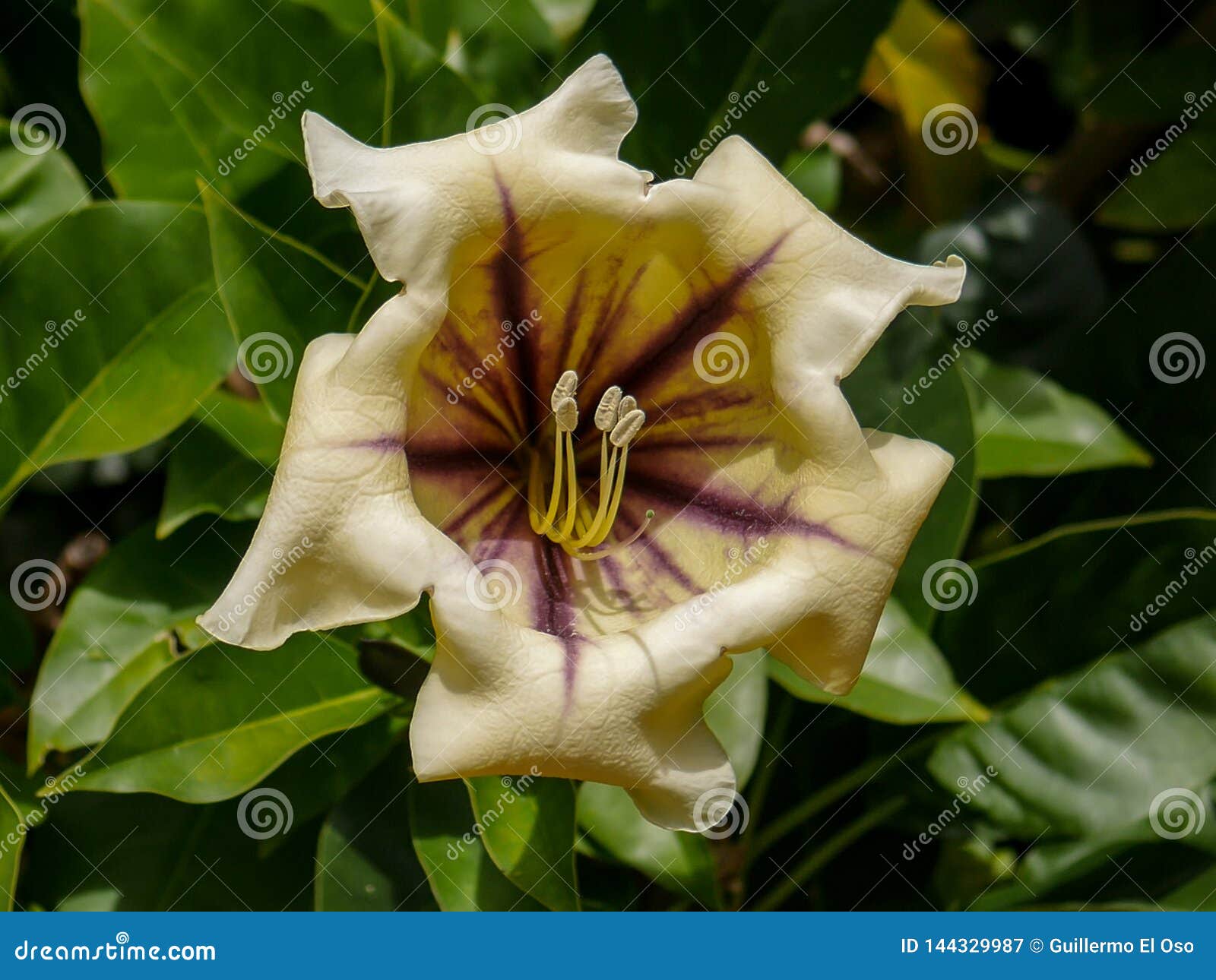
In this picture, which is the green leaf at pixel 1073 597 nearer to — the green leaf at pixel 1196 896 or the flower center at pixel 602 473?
the green leaf at pixel 1196 896

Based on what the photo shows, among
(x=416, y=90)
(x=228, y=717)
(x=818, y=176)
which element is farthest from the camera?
(x=818, y=176)

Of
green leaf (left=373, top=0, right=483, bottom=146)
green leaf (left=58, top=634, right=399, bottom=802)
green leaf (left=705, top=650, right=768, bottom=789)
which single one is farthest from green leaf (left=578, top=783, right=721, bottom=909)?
green leaf (left=373, top=0, right=483, bottom=146)

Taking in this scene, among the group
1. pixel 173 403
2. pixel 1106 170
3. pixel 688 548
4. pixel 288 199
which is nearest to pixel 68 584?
pixel 173 403

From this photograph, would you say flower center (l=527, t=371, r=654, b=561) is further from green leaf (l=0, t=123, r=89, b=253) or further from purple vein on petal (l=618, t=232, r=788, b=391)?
green leaf (l=0, t=123, r=89, b=253)

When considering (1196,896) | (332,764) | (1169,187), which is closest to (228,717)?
(332,764)

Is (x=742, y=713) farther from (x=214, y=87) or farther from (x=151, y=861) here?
(x=214, y=87)

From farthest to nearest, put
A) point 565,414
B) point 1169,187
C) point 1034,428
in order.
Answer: point 1169,187, point 1034,428, point 565,414

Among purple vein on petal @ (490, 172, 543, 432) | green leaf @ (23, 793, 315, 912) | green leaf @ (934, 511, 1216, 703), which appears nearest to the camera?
purple vein on petal @ (490, 172, 543, 432)

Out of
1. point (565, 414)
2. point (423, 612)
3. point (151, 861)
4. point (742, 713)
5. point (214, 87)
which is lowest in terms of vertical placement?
point (151, 861)

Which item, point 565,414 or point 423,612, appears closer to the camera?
point 565,414
